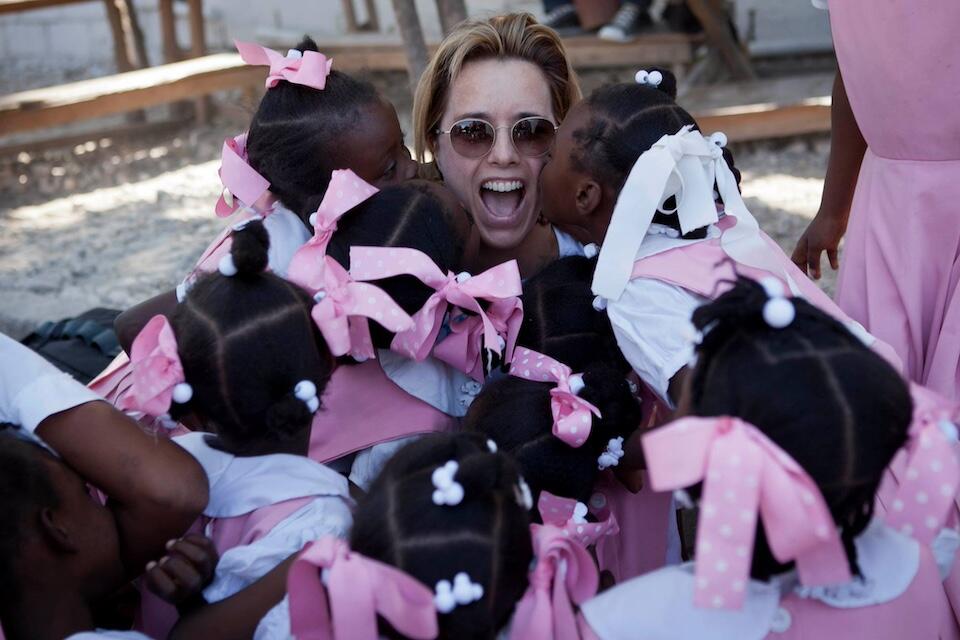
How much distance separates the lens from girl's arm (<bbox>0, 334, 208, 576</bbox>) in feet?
5.89

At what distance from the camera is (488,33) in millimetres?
2703

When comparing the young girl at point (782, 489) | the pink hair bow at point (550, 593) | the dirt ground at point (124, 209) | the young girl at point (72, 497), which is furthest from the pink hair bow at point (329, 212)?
the dirt ground at point (124, 209)

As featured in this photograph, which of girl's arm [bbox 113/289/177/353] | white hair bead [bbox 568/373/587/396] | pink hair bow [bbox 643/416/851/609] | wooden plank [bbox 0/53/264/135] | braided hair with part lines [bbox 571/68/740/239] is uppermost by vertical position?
braided hair with part lines [bbox 571/68/740/239]

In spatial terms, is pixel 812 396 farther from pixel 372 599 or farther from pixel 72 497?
pixel 72 497

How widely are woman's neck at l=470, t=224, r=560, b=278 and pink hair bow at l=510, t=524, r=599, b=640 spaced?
109 centimetres

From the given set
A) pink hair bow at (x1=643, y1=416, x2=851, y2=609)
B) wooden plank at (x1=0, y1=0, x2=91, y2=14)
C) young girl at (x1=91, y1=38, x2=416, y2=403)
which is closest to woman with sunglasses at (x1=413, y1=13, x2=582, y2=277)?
young girl at (x1=91, y1=38, x2=416, y2=403)

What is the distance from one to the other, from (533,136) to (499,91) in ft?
0.49

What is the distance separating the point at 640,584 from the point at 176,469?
2.65 feet

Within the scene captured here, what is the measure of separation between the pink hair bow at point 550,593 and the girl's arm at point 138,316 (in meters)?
1.25

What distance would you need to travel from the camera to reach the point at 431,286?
7.09ft

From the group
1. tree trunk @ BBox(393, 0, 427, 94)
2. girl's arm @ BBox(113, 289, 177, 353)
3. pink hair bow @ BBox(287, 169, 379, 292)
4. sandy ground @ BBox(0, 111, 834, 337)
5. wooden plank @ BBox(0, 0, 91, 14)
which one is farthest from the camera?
wooden plank @ BBox(0, 0, 91, 14)

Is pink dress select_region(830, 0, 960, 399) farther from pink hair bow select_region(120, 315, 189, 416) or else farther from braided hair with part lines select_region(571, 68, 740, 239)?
pink hair bow select_region(120, 315, 189, 416)

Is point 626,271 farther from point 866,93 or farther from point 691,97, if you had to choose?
point 691,97

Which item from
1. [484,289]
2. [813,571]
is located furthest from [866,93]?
[813,571]
